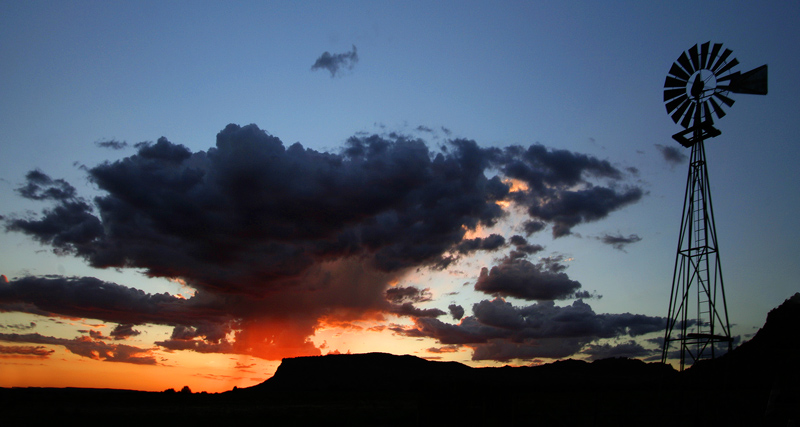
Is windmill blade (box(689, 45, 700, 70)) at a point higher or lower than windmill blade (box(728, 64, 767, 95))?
higher

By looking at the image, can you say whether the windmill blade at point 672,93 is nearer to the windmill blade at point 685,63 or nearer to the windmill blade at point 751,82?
the windmill blade at point 685,63

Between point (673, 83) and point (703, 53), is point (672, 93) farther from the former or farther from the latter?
point (703, 53)

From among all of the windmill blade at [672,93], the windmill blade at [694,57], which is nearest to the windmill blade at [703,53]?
the windmill blade at [694,57]

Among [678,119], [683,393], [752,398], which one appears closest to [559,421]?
[683,393]

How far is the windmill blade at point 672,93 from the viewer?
97.8 feet

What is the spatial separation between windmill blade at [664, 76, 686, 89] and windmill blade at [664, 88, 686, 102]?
241mm

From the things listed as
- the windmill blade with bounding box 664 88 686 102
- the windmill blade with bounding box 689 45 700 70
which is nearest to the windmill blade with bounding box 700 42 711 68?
the windmill blade with bounding box 689 45 700 70

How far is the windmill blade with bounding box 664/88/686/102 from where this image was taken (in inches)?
1173

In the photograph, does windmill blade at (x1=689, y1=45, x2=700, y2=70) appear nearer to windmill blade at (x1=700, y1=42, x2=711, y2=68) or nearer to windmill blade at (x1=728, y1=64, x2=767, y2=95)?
windmill blade at (x1=700, y1=42, x2=711, y2=68)

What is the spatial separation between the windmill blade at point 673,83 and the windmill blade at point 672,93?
24 cm

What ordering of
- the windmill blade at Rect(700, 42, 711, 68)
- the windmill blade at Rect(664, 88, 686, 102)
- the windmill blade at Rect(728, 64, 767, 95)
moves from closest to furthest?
the windmill blade at Rect(728, 64, 767, 95) < the windmill blade at Rect(700, 42, 711, 68) < the windmill blade at Rect(664, 88, 686, 102)

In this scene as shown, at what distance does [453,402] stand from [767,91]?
901 inches

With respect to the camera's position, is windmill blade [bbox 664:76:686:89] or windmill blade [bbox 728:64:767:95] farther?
windmill blade [bbox 664:76:686:89]

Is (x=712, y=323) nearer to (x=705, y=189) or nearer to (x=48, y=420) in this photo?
(x=705, y=189)
